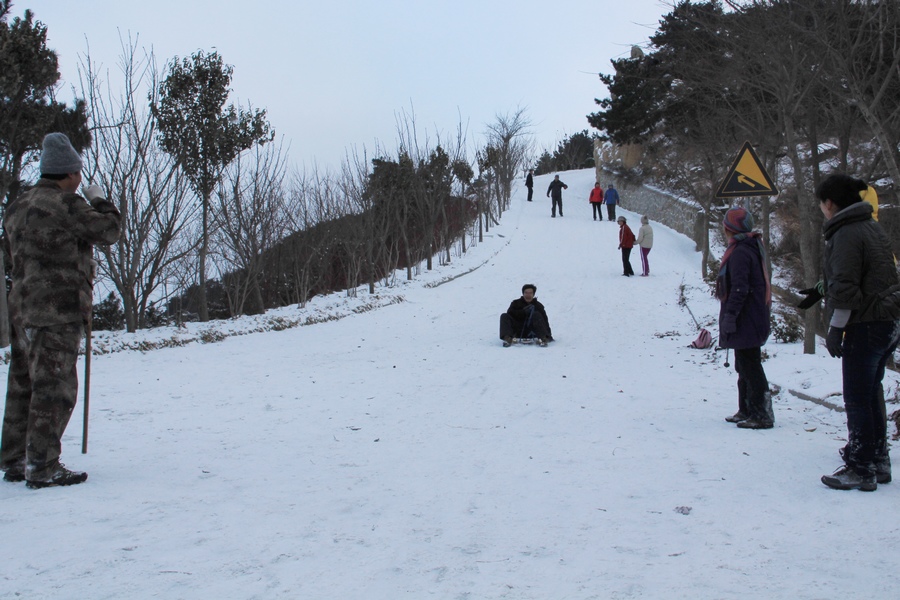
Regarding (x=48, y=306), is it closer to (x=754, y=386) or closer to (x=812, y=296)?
(x=812, y=296)

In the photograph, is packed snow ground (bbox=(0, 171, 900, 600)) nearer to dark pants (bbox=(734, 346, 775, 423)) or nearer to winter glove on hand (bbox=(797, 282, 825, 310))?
dark pants (bbox=(734, 346, 775, 423))

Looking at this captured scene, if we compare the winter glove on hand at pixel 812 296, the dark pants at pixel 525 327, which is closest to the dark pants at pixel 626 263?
the dark pants at pixel 525 327

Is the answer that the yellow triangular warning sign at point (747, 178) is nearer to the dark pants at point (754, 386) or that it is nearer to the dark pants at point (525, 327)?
the dark pants at point (754, 386)

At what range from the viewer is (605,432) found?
19.9ft

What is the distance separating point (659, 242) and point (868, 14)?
2098cm

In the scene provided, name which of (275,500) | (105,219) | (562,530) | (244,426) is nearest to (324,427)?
(244,426)

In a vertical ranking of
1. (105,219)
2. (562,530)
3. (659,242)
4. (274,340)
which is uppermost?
(659,242)

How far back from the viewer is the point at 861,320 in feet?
13.9

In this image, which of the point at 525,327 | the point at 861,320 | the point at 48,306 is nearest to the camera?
the point at 861,320

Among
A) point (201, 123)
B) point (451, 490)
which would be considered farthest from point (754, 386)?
point (201, 123)

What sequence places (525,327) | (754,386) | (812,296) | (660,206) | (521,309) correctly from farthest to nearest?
(660,206), (521,309), (525,327), (754,386), (812,296)

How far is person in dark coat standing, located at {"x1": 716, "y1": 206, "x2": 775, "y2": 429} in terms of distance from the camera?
19.8ft

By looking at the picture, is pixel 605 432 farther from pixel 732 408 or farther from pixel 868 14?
pixel 868 14

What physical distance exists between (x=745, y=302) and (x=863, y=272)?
196cm
